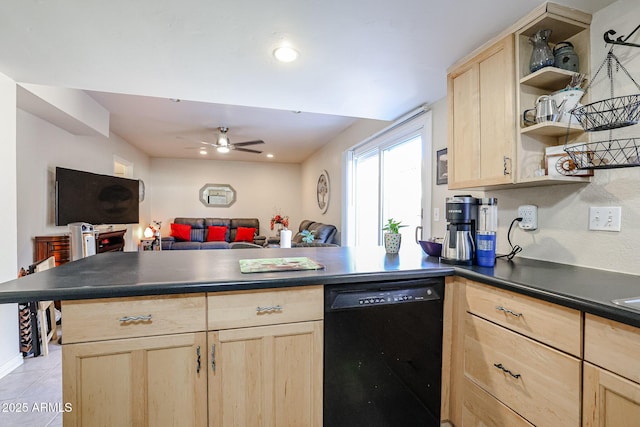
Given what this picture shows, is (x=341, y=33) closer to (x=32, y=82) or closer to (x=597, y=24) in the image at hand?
(x=597, y=24)

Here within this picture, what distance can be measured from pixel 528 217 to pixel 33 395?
11.1 ft

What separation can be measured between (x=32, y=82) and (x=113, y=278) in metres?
2.06

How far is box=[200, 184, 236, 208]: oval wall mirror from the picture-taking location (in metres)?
7.14

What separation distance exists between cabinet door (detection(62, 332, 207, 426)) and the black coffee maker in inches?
51.9

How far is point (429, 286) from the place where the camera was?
1.43 metres

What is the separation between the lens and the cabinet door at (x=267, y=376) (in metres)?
1.15

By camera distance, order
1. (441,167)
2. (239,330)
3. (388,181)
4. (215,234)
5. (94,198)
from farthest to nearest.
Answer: (215,234) → (94,198) → (388,181) → (441,167) → (239,330)

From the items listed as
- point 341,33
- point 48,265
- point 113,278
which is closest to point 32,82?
point 48,265

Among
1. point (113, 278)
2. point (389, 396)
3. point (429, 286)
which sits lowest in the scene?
point (389, 396)

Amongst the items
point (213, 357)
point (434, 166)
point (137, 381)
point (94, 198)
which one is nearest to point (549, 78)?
point (434, 166)

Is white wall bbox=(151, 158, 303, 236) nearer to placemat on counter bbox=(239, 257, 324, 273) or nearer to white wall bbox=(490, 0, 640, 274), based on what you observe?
placemat on counter bbox=(239, 257, 324, 273)

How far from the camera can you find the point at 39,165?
3.01 m

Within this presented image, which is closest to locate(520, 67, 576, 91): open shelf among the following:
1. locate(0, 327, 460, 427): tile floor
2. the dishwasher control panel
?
the dishwasher control panel

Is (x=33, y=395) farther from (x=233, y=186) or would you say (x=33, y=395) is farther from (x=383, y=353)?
(x=233, y=186)
